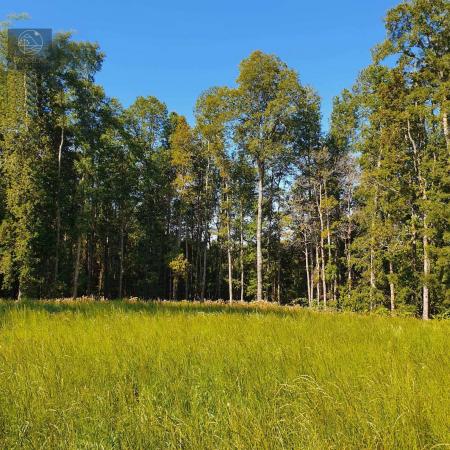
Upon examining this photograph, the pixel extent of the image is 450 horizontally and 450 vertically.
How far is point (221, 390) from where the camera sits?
9.00 ft

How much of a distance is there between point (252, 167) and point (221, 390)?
31.4 metres

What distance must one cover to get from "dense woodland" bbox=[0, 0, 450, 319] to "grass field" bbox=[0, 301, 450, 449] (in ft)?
58.4

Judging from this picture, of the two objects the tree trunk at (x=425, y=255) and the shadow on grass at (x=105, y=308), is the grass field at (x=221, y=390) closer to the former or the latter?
the shadow on grass at (x=105, y=308)

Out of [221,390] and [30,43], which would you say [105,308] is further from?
[30,43]

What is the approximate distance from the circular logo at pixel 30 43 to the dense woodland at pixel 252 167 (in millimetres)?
812

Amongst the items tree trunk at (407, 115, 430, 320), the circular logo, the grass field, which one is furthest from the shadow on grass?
the circular logo

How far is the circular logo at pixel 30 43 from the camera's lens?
25200 mm

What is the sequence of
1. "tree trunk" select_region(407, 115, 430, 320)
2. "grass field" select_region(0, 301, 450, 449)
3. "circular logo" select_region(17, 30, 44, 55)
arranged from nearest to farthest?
1. "grass field" select_region(0, 301, 450, 449)
2. "tree trunk" select_region(407, 115, 430, 320)
3. "circular logo" select_region(17, 30, 44, 55)

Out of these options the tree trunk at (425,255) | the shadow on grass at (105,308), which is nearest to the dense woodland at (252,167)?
the tree trunk at (425,255)

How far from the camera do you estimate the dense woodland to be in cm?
2111

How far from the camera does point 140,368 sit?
3.23 meters

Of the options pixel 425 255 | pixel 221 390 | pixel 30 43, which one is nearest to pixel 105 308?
pixel 221 390

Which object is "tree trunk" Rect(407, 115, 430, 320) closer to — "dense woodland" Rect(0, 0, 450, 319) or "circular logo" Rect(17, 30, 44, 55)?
"dense woodland" Rect(0, 0, 450, 319)

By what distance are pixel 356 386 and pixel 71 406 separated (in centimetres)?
184
